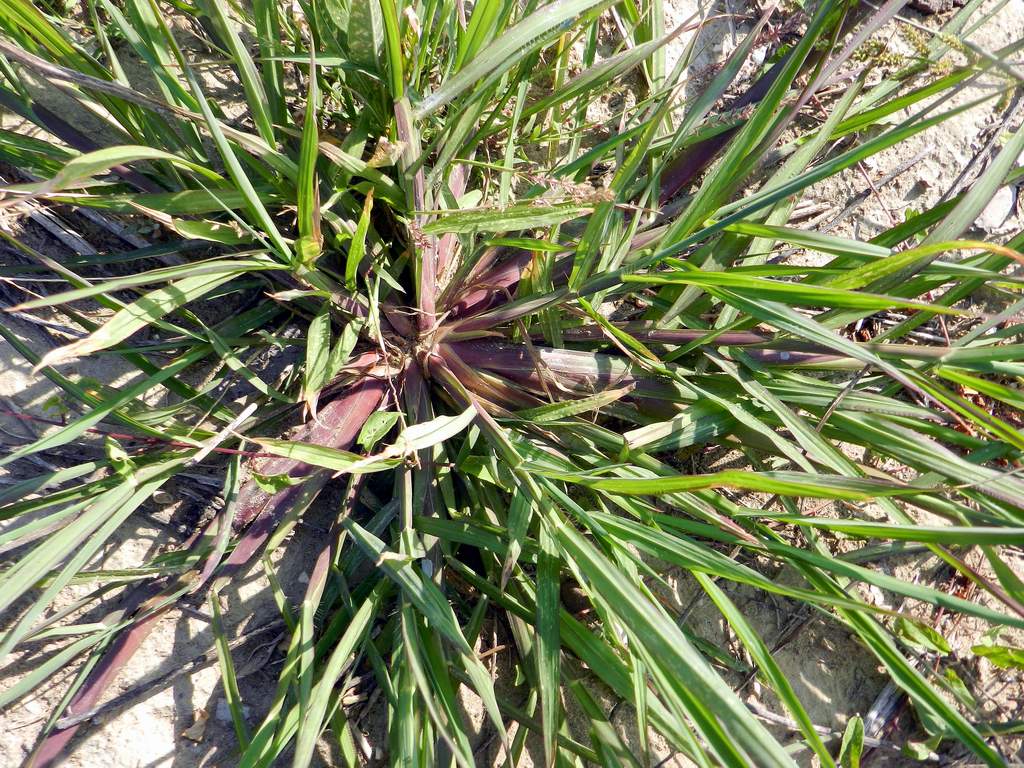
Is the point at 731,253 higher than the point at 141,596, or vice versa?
the point at 731,253

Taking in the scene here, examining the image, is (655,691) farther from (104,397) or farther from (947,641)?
(104,397)

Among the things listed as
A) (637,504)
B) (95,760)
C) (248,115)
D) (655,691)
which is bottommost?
(95,760)

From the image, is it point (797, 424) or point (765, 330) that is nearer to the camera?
point (797, 424)

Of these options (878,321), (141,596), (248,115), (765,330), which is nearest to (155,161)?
(248,115)

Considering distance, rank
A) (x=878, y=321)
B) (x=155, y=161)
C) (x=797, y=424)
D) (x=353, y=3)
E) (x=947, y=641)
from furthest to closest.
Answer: (x=878, y=321) → (x=947, y=641) → (x=155, y=161) → (x=797, y=424) → (x=353, y=3)

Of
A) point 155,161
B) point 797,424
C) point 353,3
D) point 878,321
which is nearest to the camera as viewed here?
point 353,3

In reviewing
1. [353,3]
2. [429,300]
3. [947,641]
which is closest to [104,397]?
[429,300]
